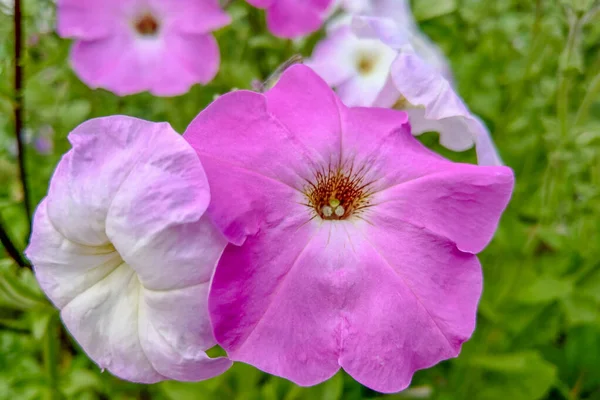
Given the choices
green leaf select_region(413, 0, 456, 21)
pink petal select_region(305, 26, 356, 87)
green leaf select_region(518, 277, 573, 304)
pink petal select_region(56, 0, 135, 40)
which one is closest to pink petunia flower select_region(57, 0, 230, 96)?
pink petal select_region(56, 0, 135, 40)

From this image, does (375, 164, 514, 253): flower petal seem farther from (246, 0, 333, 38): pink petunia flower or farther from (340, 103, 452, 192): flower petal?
(246, 0, 333, 38): pink petunia flower

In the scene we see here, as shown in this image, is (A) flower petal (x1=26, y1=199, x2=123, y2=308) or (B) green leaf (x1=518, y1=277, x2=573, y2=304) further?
(B) green leaf (x1=518, y1=277, x2=573, y2=304)

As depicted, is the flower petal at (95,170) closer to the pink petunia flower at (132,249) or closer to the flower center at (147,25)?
the pink petunia flower at (132,249)

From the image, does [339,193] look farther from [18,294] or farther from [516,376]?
[516,376]

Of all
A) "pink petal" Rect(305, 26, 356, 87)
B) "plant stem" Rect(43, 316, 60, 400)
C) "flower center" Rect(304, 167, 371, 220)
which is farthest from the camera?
"pink petal" Rect(305, 26, 356, 87)

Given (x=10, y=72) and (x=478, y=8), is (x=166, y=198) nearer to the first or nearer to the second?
(x=10, y=72)

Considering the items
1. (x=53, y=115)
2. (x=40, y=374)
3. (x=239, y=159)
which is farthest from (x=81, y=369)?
(x=239, y=159)

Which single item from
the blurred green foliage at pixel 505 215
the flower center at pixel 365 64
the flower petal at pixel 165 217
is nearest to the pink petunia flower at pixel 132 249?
the flower petal at pixel 165 217
